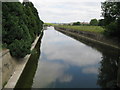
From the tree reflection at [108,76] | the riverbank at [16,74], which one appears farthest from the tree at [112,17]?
the riverbank at [16,74]

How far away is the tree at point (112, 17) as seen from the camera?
20.7 metres

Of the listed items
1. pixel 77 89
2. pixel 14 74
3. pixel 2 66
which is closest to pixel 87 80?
pixel 77 89

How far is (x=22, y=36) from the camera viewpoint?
1196 cm

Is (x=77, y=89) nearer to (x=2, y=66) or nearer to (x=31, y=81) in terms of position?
(x=31, y=81)

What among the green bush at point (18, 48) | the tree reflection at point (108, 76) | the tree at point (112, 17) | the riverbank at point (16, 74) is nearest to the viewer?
the riverbank at point (16, 74)

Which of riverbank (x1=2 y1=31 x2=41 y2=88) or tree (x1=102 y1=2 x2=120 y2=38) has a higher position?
tree (x1=102 y1=2 x2=120 y2=38)

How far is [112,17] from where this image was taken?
21828 mm

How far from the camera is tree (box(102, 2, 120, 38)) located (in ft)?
67.8

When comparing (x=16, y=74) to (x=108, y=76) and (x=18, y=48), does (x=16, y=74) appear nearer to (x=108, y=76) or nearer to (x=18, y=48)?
(x=18, y=48)

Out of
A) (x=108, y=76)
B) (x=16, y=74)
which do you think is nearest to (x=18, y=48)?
(x=16, y=74)

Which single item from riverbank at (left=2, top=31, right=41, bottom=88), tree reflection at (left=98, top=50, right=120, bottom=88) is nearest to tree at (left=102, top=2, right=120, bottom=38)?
tree reflection at (left=98, top=50, right=120, bottom=88)

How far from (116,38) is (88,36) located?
45.1ft

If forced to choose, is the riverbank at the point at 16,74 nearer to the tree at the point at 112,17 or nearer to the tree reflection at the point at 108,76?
the tree reflection at the point at 108,76

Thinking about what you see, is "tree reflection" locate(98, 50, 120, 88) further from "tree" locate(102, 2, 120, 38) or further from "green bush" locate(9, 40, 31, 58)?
"tree" locate(102, 2, 120, 38)
